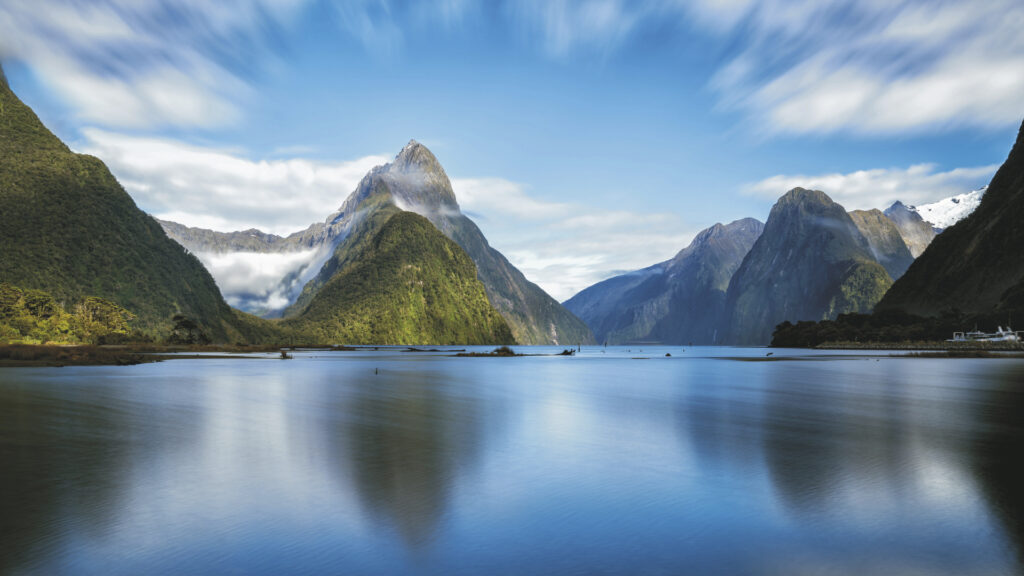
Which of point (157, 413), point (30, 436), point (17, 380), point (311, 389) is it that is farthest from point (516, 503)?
point (17, 380)

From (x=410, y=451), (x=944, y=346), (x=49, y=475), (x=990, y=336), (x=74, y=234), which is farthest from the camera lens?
(x=74, y=234)

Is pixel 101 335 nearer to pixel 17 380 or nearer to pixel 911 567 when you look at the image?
pixel 17 380

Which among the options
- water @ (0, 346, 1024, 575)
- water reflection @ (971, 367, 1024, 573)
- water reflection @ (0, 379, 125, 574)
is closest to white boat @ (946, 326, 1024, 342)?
water reflection @ (971, 367, 1024, 573)

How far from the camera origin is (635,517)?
1405 centimetres

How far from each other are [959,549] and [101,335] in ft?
476

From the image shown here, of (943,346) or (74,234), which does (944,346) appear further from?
(74,234)

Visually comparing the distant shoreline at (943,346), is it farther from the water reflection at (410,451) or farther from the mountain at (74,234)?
the mountain at (74,234)

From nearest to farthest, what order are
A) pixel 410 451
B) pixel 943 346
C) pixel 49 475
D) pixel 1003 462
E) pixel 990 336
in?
1. pixel 49 475
2. pixel 1003 462
3. pixel 410 451
4. pixel 990 336
5. pixel 943 346

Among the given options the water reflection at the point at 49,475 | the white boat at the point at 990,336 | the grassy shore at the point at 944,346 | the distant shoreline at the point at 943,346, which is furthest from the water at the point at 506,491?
→ the white boat at the point at 990,336

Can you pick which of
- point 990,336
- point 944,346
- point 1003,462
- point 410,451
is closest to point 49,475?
point 410,451

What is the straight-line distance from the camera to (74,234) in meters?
157

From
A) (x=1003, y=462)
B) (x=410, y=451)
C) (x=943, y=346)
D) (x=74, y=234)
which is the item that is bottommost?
(x=1003, y=462)

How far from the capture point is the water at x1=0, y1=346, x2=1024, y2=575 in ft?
36.1

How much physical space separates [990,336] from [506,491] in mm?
185284
